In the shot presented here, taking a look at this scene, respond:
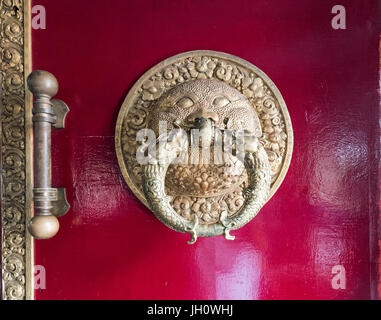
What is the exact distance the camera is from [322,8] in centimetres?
67

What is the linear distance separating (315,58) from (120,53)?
0.53 m

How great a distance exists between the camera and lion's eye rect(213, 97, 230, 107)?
0.59 metres

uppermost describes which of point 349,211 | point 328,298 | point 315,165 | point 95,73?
point 95,73

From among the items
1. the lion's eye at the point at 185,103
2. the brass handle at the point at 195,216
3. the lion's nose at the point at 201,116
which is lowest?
the brass handle at the point at 195,216

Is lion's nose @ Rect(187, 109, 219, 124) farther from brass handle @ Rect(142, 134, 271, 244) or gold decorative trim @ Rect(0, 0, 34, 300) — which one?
gold decorative trim @ Rect(0, 0, 34, 300)

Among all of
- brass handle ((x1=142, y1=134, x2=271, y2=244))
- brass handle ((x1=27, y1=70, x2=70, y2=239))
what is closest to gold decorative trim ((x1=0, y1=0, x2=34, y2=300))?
brass handle ((x1=27, y1=70, x2=70, y2=239))

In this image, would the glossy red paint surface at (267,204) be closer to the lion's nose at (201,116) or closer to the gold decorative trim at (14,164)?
the gold decorative trim at (14,164)

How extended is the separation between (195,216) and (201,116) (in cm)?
22

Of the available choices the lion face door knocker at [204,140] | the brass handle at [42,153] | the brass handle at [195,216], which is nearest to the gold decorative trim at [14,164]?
the brass handle at [42,153]

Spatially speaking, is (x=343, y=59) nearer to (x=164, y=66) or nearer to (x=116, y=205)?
(x=164, y=66)

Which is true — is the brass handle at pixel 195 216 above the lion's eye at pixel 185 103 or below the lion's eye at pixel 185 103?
below

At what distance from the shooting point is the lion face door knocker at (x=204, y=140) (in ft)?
1.65

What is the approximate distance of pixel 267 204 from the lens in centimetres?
68

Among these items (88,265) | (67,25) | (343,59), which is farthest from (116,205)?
(343,59)
